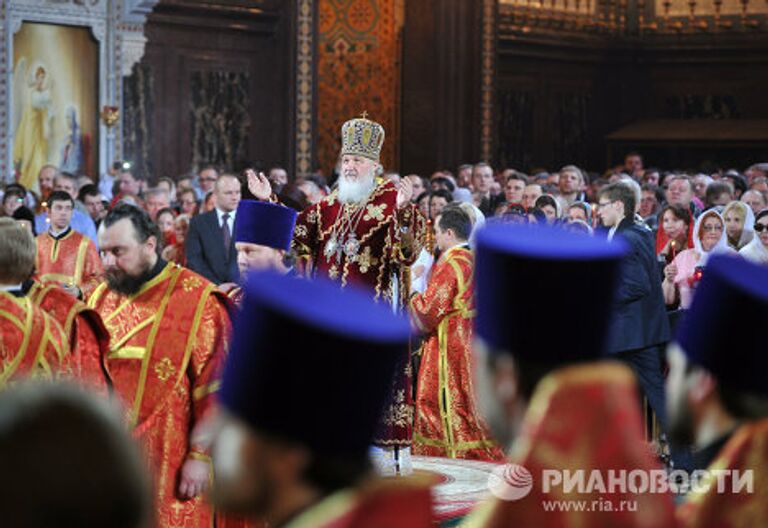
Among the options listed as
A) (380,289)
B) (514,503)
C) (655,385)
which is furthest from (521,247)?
(655,385)

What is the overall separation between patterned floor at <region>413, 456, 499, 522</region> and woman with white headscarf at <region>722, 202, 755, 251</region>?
105 inches

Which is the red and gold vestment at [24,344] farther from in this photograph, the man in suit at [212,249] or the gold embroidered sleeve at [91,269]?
the man in suit at [212,249]

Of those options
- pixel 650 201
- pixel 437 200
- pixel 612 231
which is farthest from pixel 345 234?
pixel 650 201

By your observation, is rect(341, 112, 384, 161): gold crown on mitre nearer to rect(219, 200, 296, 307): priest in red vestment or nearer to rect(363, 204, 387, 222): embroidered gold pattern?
rect(363, 204, 387, 222): embroidered gold pattern

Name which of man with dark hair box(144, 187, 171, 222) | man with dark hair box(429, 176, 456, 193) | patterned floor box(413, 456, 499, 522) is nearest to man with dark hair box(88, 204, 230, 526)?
patterned floor box(413, 456, 499, 522)

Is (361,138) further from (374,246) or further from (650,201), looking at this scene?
(650,201)

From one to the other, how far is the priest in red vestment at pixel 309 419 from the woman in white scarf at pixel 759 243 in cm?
836

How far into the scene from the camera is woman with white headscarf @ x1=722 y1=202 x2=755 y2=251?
1127cm

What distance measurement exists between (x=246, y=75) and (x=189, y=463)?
1581 centimetres

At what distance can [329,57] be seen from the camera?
23703mm

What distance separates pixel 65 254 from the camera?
11219mm

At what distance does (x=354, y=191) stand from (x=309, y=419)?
6.56 meters

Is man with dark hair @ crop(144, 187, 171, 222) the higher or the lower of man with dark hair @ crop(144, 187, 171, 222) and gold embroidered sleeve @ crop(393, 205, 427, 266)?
the lower

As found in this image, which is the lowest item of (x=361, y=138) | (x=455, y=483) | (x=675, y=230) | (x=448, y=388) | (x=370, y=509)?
(x=455, y=483)
